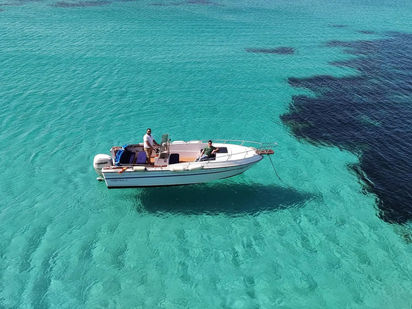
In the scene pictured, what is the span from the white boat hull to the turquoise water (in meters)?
1.19

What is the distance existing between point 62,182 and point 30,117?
31.3 feet

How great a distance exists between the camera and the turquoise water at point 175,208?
1282 centimetres

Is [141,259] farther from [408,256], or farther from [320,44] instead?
[320,44]

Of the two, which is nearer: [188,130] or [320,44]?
[188,130]

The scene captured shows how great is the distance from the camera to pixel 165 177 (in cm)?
1630

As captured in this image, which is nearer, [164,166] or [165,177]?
[165,177]

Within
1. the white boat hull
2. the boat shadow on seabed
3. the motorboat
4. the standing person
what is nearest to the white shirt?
the standing person

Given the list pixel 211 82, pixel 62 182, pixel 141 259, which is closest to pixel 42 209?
pixel 62 182

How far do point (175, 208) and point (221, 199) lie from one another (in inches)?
106

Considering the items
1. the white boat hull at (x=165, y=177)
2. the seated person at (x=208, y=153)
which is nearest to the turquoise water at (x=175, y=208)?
the white boat hull at (x=165, y=177)

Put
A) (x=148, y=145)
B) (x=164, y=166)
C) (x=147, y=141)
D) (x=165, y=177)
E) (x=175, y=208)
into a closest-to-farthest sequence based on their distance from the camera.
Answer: (x=165, y=177), (x=164, y=166), (x=175, y=208), (x=147, y=141), (x=148, y=145)

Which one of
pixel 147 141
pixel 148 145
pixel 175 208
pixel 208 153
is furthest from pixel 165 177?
pixel 208 153

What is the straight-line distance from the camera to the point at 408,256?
14.4m

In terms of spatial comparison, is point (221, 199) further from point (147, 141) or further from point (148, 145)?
point (147, 141)
